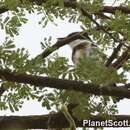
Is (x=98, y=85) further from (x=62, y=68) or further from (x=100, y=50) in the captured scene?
(x=100, y=50)

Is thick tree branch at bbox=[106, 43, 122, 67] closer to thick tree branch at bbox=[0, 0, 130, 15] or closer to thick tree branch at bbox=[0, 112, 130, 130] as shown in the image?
thick tree branch at bbox=[0, 0, 130, 15]

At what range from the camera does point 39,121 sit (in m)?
1.82

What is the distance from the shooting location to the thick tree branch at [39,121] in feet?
5.72

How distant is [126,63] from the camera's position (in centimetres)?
200

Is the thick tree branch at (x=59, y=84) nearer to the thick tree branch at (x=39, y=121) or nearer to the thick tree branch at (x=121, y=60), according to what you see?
the thick tree branch at (x=39, y=121)

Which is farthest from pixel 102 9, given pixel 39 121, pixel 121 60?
pixel 39 121

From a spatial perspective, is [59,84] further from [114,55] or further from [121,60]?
[114,55]

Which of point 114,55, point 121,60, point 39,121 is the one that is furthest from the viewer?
point 114,55

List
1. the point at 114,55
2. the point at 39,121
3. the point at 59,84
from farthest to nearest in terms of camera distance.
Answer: the point at 114,55, the point at 39,121, the point at 59,84

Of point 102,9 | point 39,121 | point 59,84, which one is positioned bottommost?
point 39,121

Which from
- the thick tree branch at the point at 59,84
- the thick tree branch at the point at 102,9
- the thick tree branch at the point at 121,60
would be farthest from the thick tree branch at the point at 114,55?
the thick tree branch at the point at 59,84

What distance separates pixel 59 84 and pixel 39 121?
0.48 metres

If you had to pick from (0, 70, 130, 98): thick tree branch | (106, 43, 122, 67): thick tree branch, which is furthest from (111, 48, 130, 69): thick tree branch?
(0, 70, 130, 98): thick tree branch

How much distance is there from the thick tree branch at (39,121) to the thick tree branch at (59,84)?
0.33 m
